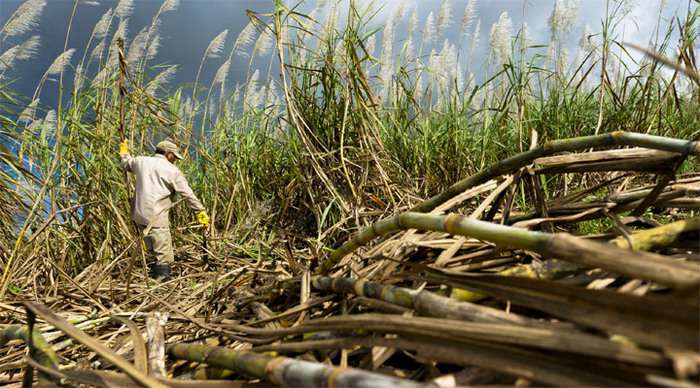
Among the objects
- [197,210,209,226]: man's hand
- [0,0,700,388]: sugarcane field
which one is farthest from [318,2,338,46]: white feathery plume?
[197,210,209,226]: man's hand

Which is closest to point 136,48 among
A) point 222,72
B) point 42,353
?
point 222,72

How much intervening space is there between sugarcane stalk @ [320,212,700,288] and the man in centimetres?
310

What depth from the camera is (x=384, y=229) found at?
762 millimetres

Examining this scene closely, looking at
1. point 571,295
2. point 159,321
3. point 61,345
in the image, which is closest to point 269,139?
point 61,345

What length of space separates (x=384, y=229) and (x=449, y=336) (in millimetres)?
286

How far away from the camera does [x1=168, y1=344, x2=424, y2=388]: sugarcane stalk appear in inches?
17.0

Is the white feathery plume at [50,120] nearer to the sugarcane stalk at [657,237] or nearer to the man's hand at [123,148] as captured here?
the man's hand at [123,148]

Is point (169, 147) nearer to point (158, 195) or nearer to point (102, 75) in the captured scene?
point (158, 195)

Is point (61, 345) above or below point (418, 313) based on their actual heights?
below

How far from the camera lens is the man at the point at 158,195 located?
370 centimetres

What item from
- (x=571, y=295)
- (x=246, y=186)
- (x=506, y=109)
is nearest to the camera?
(x=571, y=295)

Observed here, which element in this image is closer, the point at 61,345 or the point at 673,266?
the point at 673,266

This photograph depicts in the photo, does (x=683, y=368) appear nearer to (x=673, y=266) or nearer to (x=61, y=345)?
(x=673, y=266)

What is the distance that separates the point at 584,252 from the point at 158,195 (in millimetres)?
4240
